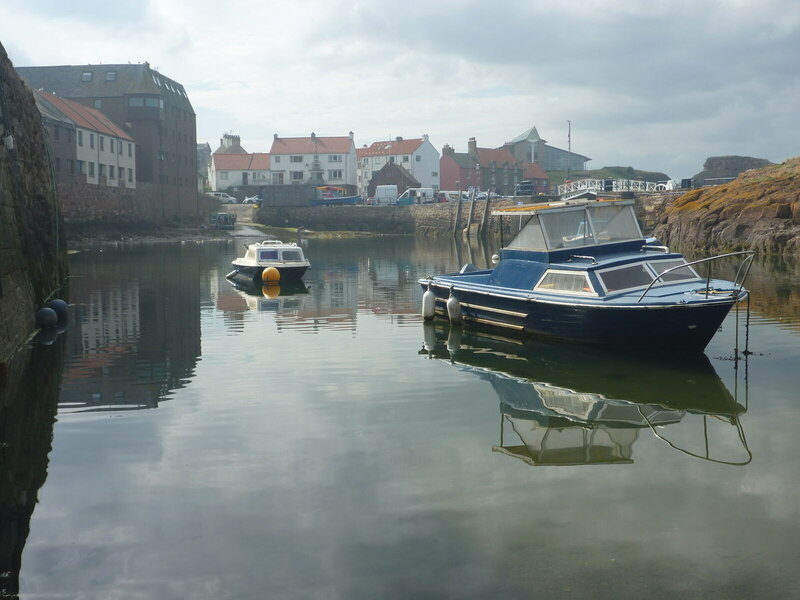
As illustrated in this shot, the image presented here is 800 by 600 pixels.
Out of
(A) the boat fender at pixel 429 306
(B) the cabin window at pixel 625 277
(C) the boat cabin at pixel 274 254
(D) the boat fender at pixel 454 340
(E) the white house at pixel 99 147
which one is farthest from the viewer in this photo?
(E) the white house at pixel 99 147

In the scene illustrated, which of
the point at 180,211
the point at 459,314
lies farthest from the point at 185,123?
the point at 459,314

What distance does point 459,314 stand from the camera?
2425cm

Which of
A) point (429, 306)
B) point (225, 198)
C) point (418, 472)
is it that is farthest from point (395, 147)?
point (418, 472)

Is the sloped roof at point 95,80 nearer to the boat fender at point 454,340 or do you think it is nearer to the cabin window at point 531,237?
the boat fender at point 454,340

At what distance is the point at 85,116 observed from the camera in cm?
8300

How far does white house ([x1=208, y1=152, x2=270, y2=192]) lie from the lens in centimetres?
13300

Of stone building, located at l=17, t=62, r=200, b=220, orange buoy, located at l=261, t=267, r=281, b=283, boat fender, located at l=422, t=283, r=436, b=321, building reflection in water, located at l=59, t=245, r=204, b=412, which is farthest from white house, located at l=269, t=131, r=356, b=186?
boat fender, located at l=422, t=283, r=436, b=321

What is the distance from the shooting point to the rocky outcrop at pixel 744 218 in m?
50.8

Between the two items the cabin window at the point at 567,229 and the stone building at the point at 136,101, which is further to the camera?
the stone building at the point at 136,101

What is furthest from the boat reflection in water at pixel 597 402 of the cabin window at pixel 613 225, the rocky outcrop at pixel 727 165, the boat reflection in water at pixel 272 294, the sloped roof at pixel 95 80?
the rocky outcrop at pixel 727 165

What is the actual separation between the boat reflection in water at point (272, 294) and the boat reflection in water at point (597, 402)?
36.5ft

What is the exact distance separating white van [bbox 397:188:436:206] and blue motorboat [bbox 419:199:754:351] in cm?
8904

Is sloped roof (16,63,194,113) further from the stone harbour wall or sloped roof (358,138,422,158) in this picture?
the stone harbour wall

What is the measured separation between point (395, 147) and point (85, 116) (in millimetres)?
61861
